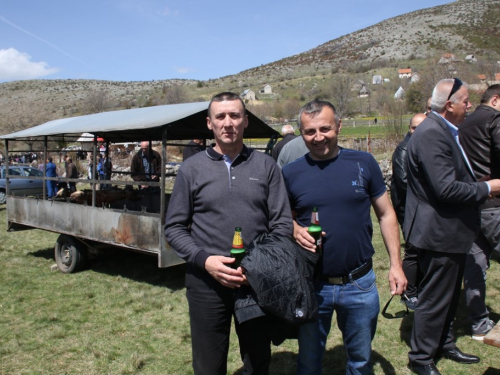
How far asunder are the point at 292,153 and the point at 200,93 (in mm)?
73964

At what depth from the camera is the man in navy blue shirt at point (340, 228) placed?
7.41ft

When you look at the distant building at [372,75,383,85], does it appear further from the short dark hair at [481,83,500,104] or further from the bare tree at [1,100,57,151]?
the short dark hair at [481,83,500,104]

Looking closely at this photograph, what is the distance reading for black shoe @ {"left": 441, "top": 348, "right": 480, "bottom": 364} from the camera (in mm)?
3318

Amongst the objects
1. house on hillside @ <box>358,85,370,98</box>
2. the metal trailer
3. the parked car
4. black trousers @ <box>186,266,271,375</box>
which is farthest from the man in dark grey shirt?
house on hillside @ <box>358,85,370,98</box>

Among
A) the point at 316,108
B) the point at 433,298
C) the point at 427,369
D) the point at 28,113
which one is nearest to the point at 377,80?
the point at 28,113

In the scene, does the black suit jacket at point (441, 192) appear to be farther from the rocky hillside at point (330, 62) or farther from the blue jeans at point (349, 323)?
the rocky hillside at point (330, 62)

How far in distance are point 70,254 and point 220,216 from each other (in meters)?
5.38

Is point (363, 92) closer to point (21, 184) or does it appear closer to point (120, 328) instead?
point (21, 184)

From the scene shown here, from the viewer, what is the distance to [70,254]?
21.8 feet

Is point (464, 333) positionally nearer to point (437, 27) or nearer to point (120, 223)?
point (120, 223)

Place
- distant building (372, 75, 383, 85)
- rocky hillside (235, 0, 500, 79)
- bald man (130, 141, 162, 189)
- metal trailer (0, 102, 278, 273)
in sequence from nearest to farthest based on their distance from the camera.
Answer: metal trailer (0, 102, 278, 273) → bald man (130, 141, 162, 189) → distant building (372, 75, 383, 85) → rocky hillside (235, 0, 500, 79)

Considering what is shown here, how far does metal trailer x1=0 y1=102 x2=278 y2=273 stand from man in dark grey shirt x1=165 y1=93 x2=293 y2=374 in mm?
2844

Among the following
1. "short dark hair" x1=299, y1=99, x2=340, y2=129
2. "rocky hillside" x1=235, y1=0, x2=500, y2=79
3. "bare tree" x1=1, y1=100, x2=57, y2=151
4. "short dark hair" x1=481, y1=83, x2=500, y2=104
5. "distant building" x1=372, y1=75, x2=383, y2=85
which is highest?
"rocky hillside" x1=235, y1=0, x2=500, y2=79

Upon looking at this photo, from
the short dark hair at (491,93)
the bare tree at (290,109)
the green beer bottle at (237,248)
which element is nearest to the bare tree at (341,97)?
the bare tree at (290,109)
